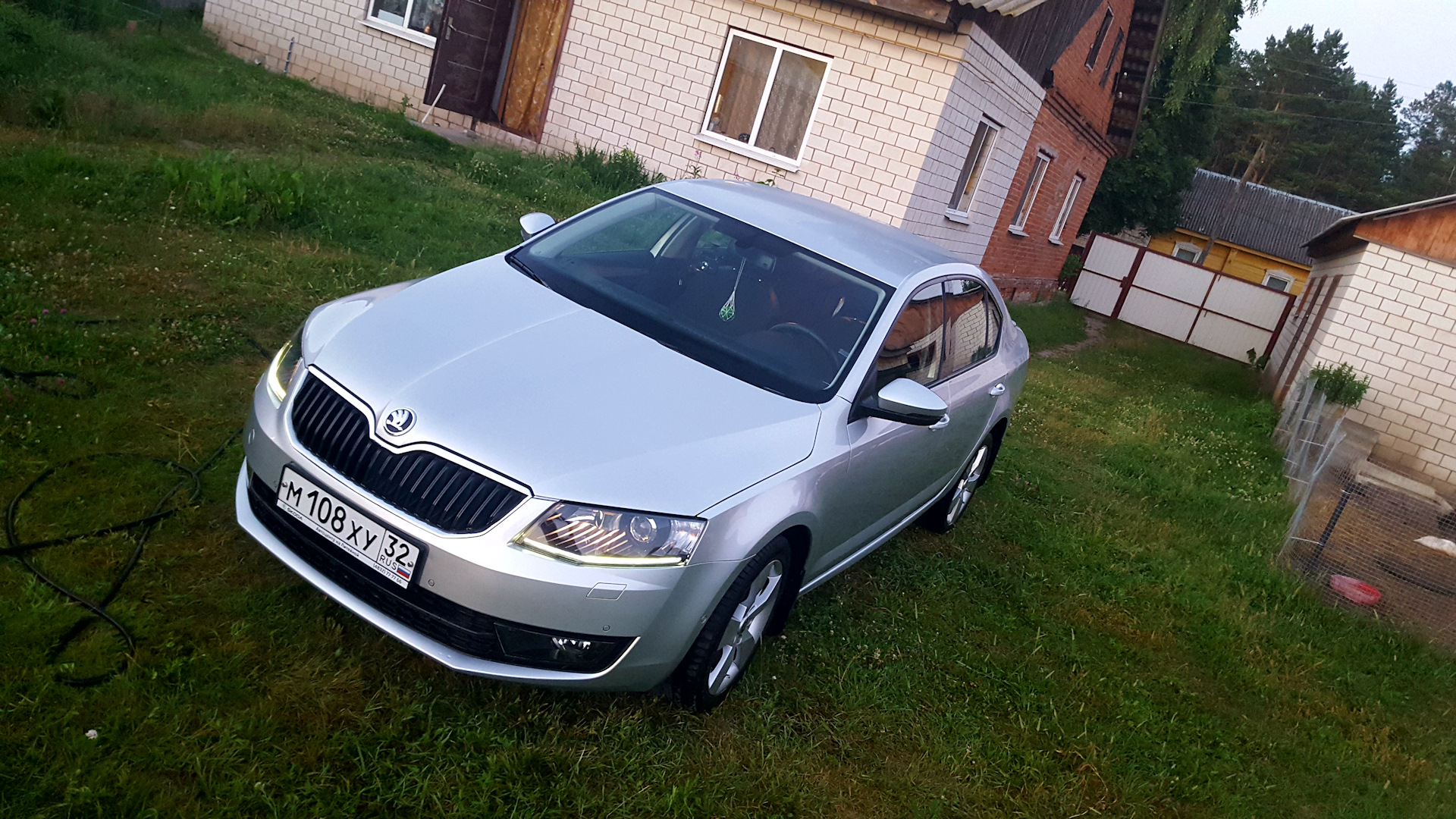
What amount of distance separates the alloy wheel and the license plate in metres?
1.02

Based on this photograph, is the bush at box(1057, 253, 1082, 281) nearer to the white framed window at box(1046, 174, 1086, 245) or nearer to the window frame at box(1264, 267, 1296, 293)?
the white framed window at box(1046, 174, 1086, 245)

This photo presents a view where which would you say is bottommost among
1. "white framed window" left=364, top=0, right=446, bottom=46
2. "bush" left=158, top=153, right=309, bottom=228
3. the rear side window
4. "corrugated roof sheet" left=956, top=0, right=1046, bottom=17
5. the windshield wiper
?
"bush" left=158, top=153, right=309, bottom=228

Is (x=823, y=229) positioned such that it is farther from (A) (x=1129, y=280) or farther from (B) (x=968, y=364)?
(A) (x=1129, y=280)

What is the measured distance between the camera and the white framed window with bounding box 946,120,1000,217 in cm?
1452

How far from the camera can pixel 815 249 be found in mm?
4316

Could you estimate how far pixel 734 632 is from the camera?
3363 millimetres

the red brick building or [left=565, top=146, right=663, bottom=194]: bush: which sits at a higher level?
the red brick building

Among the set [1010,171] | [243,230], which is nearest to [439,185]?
[243,230]

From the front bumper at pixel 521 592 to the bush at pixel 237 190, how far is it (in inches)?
182

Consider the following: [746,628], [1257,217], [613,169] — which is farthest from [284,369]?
[1257,217]

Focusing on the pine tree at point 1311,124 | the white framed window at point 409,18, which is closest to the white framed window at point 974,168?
the white framed window at point 409,18

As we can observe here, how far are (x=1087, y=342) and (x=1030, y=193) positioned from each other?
3051 millimetres

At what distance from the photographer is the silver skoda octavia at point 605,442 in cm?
282

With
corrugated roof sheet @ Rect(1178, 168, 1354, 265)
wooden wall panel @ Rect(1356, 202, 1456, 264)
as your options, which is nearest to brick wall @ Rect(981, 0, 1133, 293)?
wooden wall panel @ Rect(1356, 202, 1456, 264)
